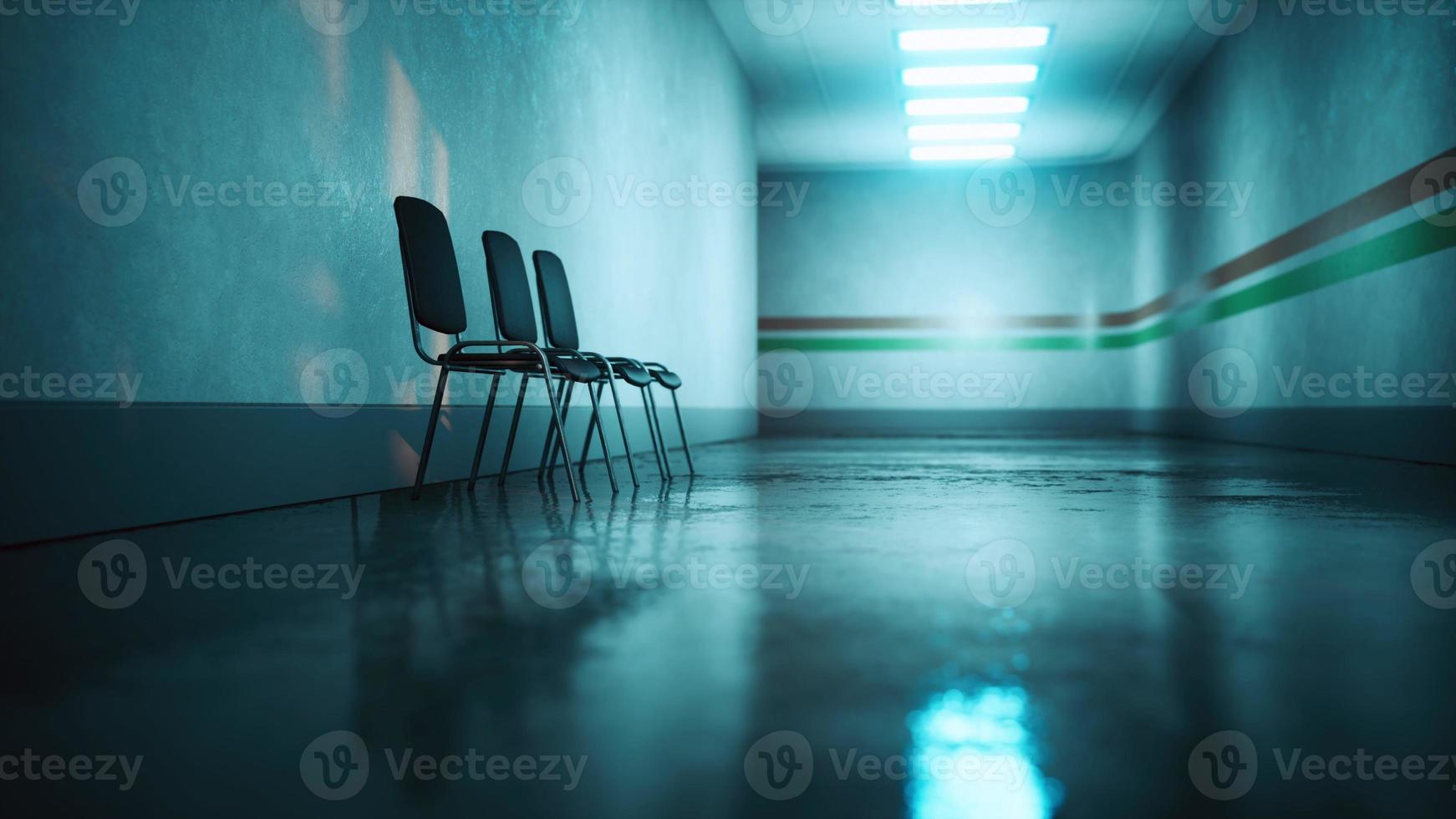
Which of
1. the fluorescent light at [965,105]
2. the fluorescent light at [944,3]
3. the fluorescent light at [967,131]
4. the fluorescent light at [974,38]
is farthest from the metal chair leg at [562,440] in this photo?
the fluorescent light at [967,131]

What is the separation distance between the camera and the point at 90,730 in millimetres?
973

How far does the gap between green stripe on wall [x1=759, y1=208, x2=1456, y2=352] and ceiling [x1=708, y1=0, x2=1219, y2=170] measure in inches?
84.7

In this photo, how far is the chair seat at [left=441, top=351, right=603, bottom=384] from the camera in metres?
3.10

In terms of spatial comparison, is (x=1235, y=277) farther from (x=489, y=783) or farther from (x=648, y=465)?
(x=489, y=783)

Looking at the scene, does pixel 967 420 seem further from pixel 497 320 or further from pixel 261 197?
pixel 261 197

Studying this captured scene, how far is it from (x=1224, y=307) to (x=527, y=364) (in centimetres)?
709

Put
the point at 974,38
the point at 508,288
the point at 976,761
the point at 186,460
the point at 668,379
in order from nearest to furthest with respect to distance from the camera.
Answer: the point at 976,761 < the point at 186,460 < the point at 508,288 < the point at 668,379 < the point at 974,38

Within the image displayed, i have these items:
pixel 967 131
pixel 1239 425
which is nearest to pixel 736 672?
pixel 1239 425

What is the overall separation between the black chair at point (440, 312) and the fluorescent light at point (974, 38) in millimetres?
5703

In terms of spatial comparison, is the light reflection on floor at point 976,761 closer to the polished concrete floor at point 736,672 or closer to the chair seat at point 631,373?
the polished concrete floor at point 736,672

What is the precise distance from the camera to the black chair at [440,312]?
3020 millimetres

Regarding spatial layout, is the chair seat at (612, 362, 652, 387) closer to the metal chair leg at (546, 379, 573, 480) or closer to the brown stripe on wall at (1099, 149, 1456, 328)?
the metal chair leg at (546, 379, 573, 480)

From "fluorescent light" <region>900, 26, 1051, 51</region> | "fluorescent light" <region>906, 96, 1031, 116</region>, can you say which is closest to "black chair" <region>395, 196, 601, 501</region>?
"fluorescent light" <region>900, 26, 1051, 51</region>

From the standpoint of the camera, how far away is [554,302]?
3961 millimetres
